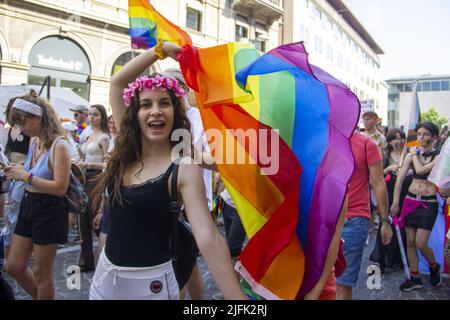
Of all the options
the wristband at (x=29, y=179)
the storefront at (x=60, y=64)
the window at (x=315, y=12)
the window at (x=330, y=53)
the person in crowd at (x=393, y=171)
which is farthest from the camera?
the window at (x=330, y=53)

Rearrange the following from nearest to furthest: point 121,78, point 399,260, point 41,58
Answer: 1. point 121,78
2. point 399,260
3. point 41,58

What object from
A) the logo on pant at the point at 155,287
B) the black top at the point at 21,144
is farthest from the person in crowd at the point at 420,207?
the black top at the point at 21,144

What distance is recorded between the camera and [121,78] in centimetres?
205

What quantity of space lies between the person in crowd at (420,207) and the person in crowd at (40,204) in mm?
3449

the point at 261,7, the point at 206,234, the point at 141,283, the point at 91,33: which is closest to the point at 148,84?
the point at 206,234

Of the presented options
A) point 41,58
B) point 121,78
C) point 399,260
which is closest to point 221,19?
point 41,58

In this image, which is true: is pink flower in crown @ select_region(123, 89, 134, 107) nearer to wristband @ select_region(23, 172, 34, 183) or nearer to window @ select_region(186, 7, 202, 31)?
wristband @ select_region(23, 172, 34, 183)

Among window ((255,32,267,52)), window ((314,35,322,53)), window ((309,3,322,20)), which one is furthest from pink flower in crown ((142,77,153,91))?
window ((314,35,322,53))

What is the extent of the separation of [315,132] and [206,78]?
61cm

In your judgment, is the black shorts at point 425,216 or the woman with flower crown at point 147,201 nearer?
the woman with flower crown at point 147,201

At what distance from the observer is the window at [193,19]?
20938 millimetres

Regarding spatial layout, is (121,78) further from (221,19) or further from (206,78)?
(221,19)

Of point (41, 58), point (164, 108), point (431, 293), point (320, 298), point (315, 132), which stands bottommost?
point (431, 293)

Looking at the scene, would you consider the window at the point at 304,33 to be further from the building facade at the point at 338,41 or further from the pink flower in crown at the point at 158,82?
the pink flower in crown at the point at 158,82
